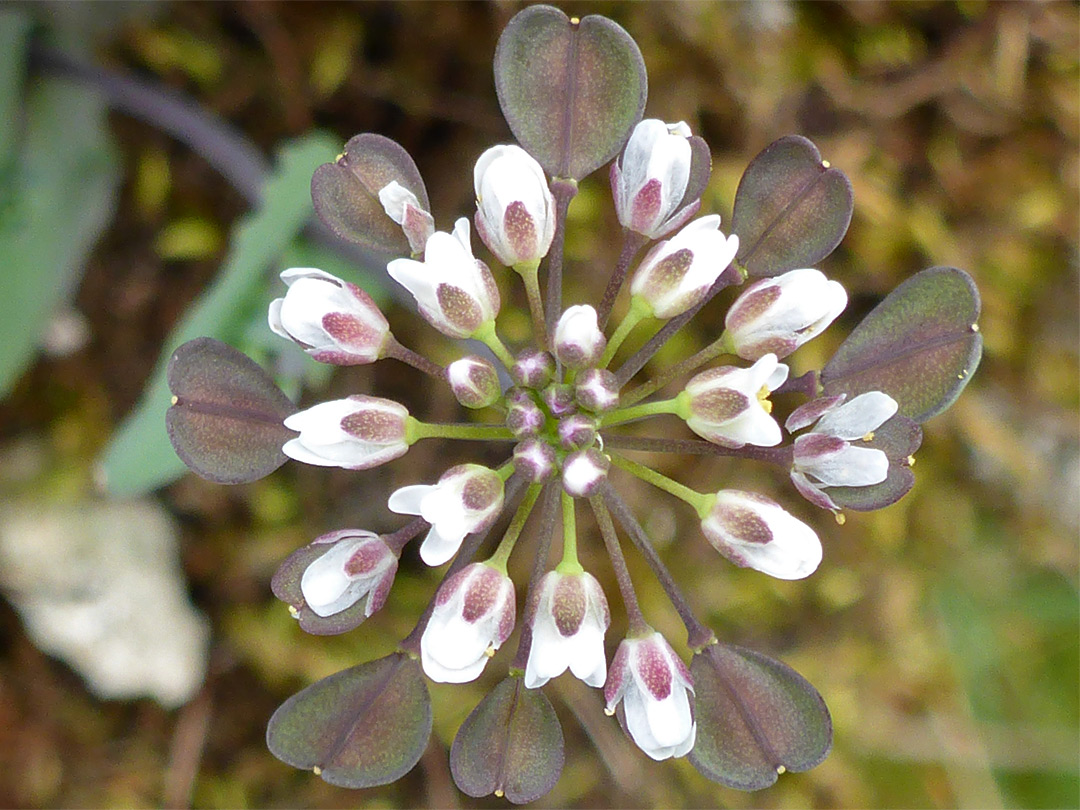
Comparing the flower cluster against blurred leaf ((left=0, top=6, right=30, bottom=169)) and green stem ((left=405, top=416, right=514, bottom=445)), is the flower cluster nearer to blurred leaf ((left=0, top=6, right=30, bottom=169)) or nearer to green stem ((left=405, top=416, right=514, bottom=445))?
green stem ((left=405, top=416, right=514, bottom=445))

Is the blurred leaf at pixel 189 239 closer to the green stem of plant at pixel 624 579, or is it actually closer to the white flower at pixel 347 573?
the white flower at pixel 347 573

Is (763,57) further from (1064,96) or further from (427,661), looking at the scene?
(427,661)

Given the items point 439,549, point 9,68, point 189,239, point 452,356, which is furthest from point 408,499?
point 9,68

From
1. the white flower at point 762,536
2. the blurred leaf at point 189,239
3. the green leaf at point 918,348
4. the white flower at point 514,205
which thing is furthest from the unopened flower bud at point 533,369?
the blurred leaf at point 189,239

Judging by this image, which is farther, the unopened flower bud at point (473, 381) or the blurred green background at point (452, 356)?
the blurred green background at point (452, 356)

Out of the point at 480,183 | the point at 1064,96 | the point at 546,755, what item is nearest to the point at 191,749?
the point at 546,755

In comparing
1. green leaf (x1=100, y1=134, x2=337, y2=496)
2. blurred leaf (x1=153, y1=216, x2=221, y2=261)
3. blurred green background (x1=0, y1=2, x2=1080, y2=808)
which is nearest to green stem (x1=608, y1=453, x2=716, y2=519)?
green leaf (x1=100, y1=134, x2=337, y2=496)

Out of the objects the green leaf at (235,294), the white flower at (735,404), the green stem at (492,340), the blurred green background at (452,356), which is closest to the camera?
the white flower at (735,404)
